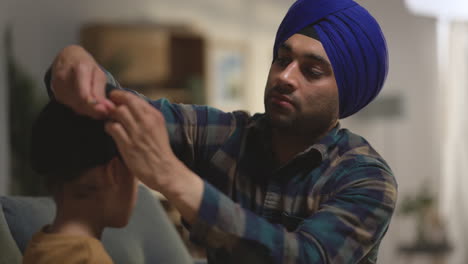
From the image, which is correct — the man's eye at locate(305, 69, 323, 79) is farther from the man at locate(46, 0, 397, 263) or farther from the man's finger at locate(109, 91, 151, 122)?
the man's finger at locate(109, 91, 151, 122)

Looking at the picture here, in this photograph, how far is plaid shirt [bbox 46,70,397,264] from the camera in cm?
93

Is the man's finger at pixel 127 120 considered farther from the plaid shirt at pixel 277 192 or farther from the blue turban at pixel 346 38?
the blue turban at pixel 346 38

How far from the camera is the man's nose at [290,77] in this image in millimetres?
1051

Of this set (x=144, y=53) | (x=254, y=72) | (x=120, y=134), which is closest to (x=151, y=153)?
(x=120, y=134)

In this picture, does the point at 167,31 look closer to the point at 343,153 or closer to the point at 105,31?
the point at 105,31

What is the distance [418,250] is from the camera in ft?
18.1

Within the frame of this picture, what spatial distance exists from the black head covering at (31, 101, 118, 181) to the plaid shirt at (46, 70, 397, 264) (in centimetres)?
15

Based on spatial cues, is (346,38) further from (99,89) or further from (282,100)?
(99,89)

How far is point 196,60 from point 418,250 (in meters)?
2.27

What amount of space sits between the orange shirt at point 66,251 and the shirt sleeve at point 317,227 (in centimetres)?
13

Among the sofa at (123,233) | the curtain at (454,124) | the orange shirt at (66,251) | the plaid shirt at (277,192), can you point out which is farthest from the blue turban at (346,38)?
the curtain at (454,124)

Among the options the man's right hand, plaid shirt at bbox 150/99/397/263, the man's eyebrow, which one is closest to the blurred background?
plaid shirt at bbox 150/99/397/263

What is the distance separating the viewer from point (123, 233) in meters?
1.91

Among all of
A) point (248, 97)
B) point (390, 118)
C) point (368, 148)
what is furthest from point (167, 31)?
point (368, 148)
